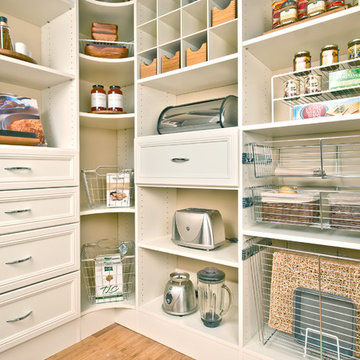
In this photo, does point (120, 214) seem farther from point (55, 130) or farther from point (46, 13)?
point (46, 13)

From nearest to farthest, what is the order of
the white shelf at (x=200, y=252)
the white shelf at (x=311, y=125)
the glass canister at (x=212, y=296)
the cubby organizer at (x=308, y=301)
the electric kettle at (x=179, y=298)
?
the white shelf at (x=311, y=125) → the cubby organizer at (x=308, y=301) → the white shelf at (x=200, y=252) → the glass canister at (x=212, y=296) → the electric kettle at (x=179, y=298)

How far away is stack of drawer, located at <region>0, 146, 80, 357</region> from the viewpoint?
4.44 feet

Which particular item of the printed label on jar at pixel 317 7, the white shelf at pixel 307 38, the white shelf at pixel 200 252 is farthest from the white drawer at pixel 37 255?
the printed label on jar at pixel 317 7

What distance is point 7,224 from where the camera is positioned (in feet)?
4.44

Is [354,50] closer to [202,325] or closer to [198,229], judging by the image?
[198,229]

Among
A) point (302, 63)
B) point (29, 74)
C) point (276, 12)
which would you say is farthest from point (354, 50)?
point (29, 74)

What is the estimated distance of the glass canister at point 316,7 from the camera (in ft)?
3.92

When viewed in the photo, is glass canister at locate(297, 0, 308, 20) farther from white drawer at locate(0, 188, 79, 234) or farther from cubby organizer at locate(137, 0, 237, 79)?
white drawer at locate(0, 188, 79, 234)

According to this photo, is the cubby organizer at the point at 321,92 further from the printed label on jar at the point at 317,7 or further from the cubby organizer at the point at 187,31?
the cubby organizer at the point at 187,31

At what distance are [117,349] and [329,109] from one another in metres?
1.56

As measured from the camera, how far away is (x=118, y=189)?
187 centimetres

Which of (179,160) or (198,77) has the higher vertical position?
(198,77)

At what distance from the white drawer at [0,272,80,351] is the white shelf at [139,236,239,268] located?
0.46 m

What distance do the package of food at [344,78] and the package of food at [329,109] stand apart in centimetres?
6
